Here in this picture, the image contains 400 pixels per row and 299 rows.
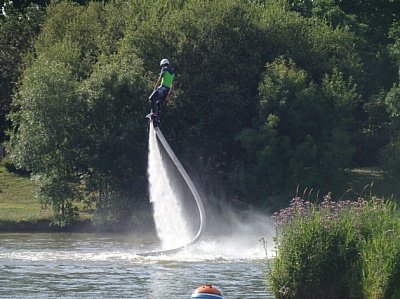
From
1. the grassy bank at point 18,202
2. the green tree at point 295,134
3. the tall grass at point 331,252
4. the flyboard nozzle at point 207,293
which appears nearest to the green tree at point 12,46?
the grassy bank at point 18,202

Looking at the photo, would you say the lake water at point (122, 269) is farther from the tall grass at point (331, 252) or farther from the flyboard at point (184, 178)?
the tall grass at point (331, 252)

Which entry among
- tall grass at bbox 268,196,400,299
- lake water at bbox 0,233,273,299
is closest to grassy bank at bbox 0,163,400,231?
lake water at bbox 0,233,273,299

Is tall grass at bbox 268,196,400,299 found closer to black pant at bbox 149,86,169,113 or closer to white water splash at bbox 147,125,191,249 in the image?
black pant at bbox 149,86,169,113

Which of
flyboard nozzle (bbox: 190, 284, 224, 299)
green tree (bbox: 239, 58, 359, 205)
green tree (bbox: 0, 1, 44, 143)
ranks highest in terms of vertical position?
green tree (bbox: 0, 1, 44, 143)

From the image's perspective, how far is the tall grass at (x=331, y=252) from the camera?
1936 cm

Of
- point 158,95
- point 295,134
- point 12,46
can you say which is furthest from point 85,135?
point 12,46

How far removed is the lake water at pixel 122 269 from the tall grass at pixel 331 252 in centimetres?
285

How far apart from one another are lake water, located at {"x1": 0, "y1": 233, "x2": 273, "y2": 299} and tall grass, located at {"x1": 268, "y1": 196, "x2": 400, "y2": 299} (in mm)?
2845

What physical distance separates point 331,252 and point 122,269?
368 inches

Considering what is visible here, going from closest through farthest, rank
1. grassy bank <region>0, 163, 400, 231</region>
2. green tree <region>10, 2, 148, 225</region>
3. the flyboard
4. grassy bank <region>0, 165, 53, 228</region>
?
Answer: the flyboard, grassy bank <region>0, 163, 400, 231</region>, grassy bank <region>0, 165, 53, 228</region>, green tree <region>10, 2, 148, 225</region>

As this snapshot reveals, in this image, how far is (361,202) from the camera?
20.7m

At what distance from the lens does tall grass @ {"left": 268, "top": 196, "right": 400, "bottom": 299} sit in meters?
19.4

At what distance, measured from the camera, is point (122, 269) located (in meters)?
27.6

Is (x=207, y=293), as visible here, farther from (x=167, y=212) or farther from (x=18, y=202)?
(x=18, y=202)
